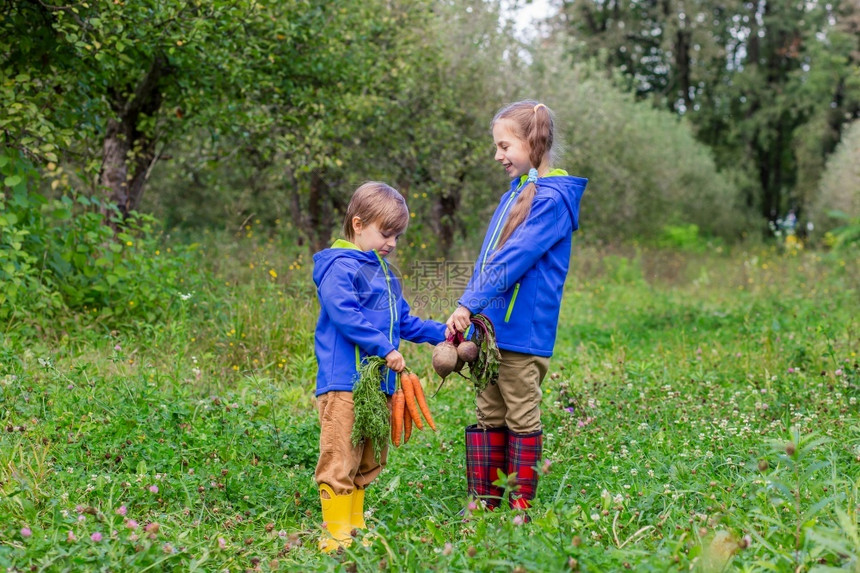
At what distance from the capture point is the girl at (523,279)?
11.7 ft

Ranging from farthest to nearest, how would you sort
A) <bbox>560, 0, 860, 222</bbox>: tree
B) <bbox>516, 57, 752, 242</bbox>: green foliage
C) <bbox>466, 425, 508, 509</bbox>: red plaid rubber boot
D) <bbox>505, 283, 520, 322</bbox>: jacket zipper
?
1. <bbox>560, 0, 860, 222</bbox>: tree
2. <bbox>516, 57, 752, 242</bbox>: green foliage
3. <bbox>466, 425, 508, 509</bbox>: red plaid rubber boot
4. <bbox>505, 283, 520, 322</bbox>: jacket zipper

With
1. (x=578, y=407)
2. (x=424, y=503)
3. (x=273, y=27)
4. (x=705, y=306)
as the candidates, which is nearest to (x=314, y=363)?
(x=578, y=407)

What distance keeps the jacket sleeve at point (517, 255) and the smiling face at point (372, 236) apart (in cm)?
41

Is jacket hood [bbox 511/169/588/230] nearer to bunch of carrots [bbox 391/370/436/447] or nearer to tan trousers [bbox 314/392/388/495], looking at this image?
bunch of carrots [bbox 391/370/436/447]

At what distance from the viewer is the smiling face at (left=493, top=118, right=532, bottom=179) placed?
3709mm

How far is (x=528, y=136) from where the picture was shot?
370 centimetres

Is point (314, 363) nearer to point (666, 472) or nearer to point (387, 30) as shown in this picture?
point (666, 472)

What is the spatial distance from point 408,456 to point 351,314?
5.18ft

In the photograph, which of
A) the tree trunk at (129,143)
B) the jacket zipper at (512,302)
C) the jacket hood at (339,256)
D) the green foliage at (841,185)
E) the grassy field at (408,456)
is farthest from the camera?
the green foliage at (841,185)

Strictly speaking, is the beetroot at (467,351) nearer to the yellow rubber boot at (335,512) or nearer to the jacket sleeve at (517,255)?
the jacket sleeve at (517,255)

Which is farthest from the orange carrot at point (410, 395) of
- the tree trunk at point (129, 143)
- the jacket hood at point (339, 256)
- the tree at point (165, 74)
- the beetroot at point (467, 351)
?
the tree trunk at point (129, 143)

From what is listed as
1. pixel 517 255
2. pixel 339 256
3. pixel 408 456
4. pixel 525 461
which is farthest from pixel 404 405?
pixel 408 456

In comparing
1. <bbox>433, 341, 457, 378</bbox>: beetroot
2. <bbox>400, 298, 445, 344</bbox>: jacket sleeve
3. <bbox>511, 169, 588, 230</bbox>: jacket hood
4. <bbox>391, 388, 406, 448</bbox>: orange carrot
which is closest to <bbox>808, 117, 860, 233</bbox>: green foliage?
<bbox>511, 169, 588, 230</bbox>: jacket hood

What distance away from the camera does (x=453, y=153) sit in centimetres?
1222
